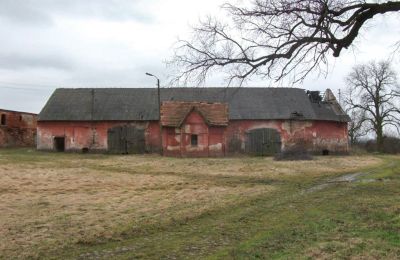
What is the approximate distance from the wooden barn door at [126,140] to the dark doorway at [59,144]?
4566 mm

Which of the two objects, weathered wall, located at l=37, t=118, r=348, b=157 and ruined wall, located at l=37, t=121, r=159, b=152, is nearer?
weathered wall, located at l=37, t=118, r=348, b=157

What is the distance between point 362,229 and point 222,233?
8.77 feet

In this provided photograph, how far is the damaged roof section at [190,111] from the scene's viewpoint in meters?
40.9

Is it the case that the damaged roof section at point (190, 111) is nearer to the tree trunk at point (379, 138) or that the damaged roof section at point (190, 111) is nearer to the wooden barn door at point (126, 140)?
the wooden barn door at point (126, 140)

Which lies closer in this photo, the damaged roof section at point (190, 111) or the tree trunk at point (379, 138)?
the damaged roof section at point (190, 111)

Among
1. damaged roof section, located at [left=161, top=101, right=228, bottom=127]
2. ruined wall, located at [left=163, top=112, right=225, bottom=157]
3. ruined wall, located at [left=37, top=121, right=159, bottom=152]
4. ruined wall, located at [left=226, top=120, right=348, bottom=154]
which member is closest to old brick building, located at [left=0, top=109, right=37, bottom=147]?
ruined wall, located at [left=37, top=121, right=159, bottom=152]

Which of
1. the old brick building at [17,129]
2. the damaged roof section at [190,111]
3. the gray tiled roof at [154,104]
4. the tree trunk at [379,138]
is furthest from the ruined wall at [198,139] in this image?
the tree trunk at [379,138]

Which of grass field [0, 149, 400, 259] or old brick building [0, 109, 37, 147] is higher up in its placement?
old brick building [0, 109, 37, 147]

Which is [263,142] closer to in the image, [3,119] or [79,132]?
[79,132]

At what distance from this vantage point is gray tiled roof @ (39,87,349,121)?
44531 millimetres

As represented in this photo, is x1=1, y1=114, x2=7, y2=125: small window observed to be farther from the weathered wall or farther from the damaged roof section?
the damaged roof section

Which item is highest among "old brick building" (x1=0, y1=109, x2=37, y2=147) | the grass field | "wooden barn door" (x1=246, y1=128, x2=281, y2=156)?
"old brick building" (x1=0, y1=109, x2=37, y2=147)

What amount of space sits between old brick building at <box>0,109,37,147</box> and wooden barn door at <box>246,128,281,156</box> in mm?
24175

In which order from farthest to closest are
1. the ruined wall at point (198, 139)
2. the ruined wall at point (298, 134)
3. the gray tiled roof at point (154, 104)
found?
the gray tiled roof at point (154, 104) < the ruined wall at point (298, 134) < the ruined wall at point (198, 139)
